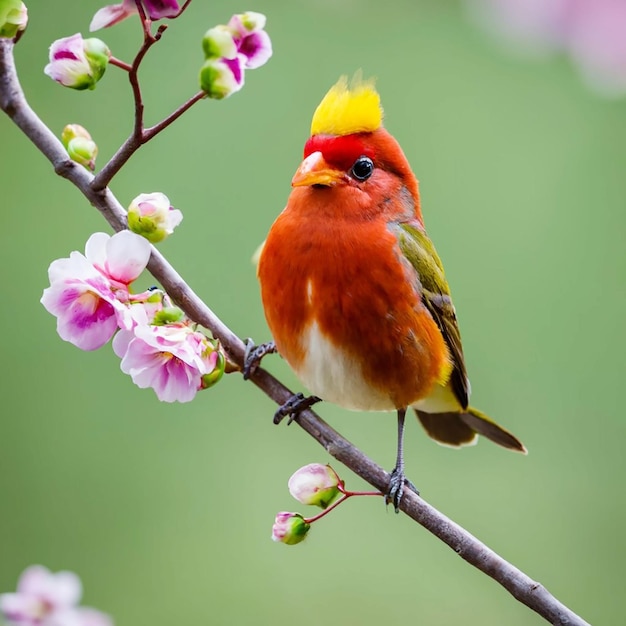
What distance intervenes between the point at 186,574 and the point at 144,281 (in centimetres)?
116

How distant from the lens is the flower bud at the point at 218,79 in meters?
1.32

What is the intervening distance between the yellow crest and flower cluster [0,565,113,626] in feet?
3.20

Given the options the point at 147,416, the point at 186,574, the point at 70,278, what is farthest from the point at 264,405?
the point at 70,278

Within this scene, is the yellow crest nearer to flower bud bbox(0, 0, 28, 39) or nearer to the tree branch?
the tree branch

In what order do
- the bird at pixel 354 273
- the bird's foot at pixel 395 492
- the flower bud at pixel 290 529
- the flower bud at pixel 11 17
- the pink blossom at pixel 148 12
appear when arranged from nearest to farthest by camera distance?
the flower bud at pixel 11 17
the pink blossom at pixel 148 12
the flower bud at pixel 290 529
the bird's foot at pixel 395 492
the bird at pixel 354 273

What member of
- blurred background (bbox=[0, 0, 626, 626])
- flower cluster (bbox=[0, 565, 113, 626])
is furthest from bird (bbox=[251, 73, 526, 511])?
blurred background (bbox=[0, 0, 626, 626])

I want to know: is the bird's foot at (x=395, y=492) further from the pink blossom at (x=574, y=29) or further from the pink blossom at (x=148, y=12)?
the pink blossom at (x=148, y=12)

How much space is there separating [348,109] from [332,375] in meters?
0.59

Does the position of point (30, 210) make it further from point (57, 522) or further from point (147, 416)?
point (57, 522)

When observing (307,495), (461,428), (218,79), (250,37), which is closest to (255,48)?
(250,37)

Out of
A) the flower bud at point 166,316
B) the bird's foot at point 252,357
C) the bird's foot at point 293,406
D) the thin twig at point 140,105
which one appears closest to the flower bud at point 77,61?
the thin twig at point 140,105

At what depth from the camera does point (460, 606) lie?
12.8ft

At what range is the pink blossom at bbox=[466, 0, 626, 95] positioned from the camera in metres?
1.45

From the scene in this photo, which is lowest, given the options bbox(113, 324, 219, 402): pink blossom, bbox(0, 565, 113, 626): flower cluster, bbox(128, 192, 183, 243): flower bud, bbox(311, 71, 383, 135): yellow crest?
bbox(0, 565, 113, 626): flower cluster
